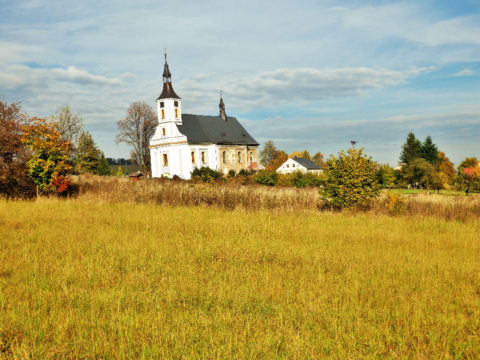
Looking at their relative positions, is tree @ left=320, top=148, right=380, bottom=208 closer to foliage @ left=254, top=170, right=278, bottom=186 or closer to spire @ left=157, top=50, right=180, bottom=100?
foliage @ left=254, top=170, right=278, bottom=186

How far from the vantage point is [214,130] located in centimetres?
6172

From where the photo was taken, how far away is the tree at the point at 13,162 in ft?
62.4

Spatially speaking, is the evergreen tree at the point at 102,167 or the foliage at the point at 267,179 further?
the evergreen tree at the point at 102,167

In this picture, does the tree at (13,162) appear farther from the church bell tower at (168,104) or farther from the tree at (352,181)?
the church bell tower at (168,104)

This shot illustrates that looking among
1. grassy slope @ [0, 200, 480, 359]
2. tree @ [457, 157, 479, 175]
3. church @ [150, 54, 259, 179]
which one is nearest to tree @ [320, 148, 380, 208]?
grassy slope @ [0, 200, 480, 359]

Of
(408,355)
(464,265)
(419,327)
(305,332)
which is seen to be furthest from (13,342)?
(464,265)

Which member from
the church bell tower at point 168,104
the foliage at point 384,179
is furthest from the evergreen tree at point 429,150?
the church bell tower at point 168,104

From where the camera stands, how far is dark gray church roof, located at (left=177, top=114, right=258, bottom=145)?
191 ft

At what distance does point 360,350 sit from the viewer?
403 centimetres

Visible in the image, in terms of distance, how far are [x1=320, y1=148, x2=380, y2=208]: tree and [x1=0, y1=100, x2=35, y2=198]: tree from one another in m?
14.9

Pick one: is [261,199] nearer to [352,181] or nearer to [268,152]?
[352,181]

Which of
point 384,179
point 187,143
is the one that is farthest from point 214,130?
point 384,179

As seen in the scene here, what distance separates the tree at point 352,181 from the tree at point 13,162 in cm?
1487

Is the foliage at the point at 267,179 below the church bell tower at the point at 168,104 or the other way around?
below
